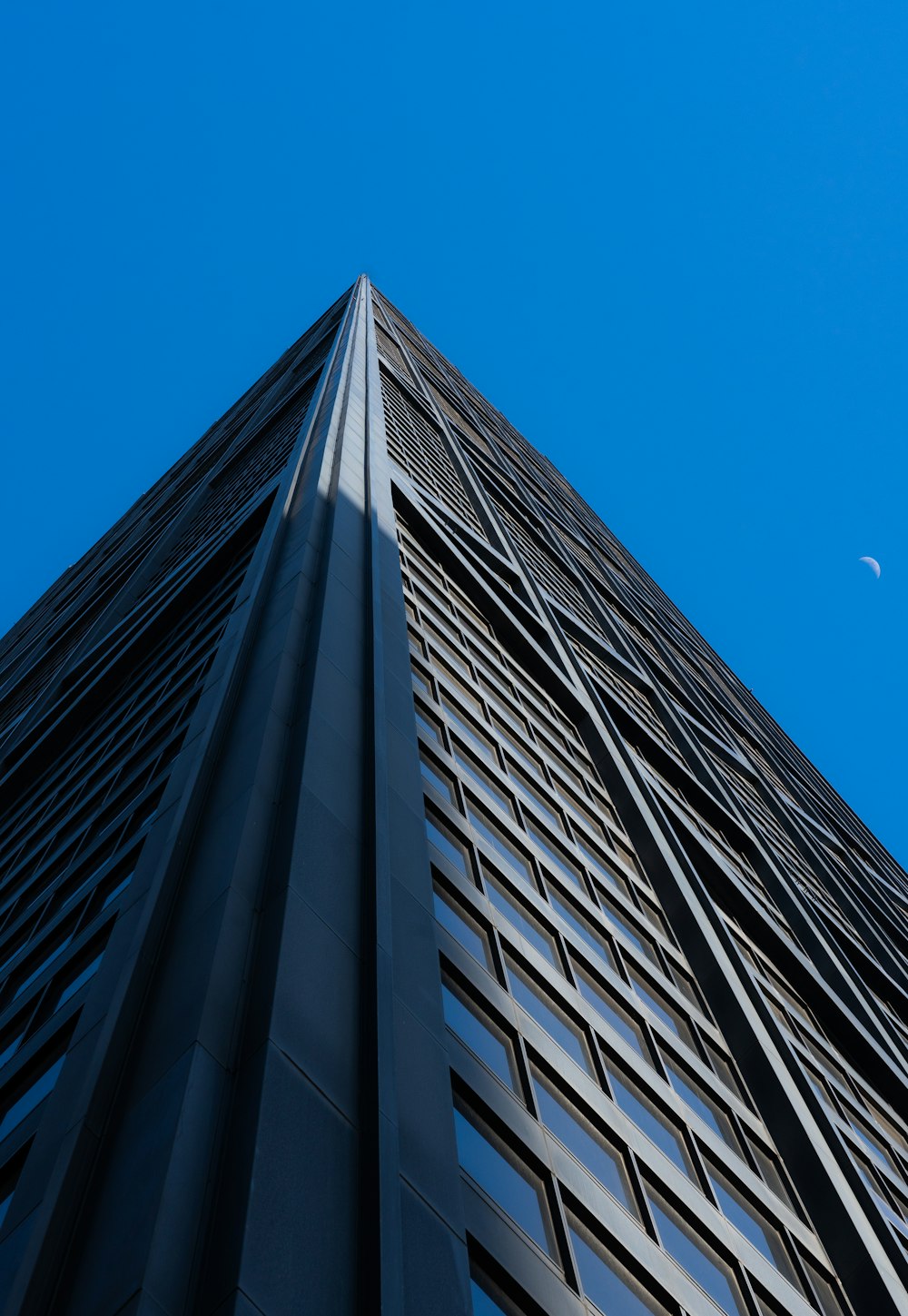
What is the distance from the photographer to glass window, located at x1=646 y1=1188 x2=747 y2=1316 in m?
12.2

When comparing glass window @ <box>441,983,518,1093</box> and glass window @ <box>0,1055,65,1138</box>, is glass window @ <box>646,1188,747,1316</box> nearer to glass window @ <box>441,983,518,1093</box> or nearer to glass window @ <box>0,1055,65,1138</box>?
glass window @ <box>441,983,518,1093</box>

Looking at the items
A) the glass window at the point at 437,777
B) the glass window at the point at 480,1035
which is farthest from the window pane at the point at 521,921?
the glass window at the point at 480,1035

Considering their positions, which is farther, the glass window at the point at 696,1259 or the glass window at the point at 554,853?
the glass window at the point at 554,853

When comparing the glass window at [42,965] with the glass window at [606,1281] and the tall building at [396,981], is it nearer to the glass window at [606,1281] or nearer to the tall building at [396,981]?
the tall building at [396,981]

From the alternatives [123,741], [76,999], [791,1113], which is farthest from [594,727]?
[76,999]

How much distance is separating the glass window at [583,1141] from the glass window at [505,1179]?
117 centimetres

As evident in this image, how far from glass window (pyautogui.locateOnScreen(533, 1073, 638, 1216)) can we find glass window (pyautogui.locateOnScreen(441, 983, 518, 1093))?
1.30ft

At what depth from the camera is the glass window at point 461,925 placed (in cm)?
1307

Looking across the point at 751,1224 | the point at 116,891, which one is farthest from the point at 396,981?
the point at 751,1224

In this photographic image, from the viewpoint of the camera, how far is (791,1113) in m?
16.8

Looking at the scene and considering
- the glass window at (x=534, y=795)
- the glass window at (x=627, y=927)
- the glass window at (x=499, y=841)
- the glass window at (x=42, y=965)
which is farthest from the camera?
the glass window at (x=534, y=795)

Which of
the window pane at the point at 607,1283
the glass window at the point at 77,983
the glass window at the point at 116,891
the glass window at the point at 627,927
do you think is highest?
the glass window at the point at 627,927

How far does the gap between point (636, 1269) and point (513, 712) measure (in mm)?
13391

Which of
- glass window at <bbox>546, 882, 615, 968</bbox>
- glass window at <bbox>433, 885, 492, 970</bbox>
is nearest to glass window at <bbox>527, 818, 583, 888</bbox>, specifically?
glass window at <bbox>546, 882, 615, 968</bbox>
